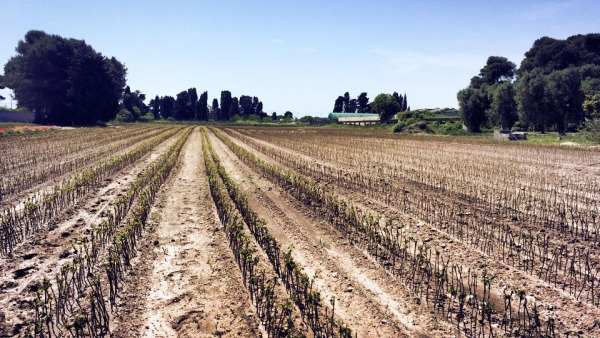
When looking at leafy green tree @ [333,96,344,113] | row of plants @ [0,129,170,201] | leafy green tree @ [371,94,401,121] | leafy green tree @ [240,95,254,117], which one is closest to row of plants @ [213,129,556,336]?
row of plants @ [0,129,170,201]

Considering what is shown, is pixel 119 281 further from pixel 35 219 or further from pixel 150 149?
pixel 150 149

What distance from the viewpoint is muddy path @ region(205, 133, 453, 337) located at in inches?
201

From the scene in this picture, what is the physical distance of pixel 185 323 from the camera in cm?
519

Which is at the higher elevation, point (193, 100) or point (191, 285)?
point (193, 100)

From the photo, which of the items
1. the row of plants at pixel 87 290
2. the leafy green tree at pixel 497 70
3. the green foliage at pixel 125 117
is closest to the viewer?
the row of plants at pixel 87 290

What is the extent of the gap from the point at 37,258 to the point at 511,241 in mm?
10984

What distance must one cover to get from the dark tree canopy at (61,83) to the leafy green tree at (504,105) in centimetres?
8039

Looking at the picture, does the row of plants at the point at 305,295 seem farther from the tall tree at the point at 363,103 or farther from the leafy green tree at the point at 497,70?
the tall tree at the point at 363,103

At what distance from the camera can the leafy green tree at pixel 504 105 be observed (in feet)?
186

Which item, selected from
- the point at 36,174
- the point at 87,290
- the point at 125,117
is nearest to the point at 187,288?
the point at 87,290

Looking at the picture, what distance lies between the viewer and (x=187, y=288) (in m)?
6.21

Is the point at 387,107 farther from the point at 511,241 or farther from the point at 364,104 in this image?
the point at 511,241

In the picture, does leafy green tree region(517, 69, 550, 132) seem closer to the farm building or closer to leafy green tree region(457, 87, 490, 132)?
leafy green tree region(457, 87, 490, 132)

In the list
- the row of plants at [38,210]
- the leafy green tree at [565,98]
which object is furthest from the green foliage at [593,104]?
the row of plants at [38,210]
